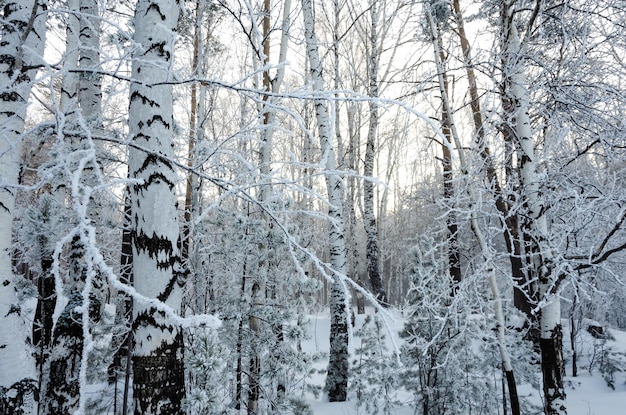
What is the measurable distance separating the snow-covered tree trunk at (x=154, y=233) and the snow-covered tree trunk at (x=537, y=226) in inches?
138

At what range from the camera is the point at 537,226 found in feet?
13.0

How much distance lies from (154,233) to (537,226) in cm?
388

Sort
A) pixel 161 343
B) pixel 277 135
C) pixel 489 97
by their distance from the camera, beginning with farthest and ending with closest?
pixel 277 135 < pixel 489 97 < pixel 161 343

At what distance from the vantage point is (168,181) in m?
1.96

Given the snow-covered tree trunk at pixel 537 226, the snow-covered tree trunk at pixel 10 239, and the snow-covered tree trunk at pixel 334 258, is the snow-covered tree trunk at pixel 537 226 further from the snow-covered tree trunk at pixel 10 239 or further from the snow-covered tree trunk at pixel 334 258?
the snow-covered tree trunk at pixel 10 239

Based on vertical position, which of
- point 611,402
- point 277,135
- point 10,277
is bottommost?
point 611,402

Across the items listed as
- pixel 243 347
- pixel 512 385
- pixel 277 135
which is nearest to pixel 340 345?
pixel 243 347

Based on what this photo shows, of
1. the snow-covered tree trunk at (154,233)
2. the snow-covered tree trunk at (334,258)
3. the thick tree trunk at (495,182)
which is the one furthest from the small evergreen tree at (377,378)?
the snow-covered tree trunk at (154,233)

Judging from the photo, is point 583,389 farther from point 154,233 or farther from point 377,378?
point 154,233

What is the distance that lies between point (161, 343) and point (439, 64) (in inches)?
187

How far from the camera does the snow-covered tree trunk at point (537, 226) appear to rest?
12.7ft

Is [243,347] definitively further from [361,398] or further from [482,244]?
[482,244]

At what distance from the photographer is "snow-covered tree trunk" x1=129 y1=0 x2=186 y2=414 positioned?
1.85 metres

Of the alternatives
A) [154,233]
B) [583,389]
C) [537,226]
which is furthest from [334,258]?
[583,389]
